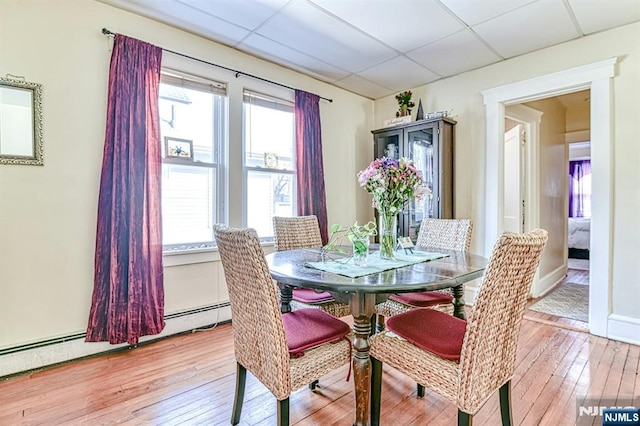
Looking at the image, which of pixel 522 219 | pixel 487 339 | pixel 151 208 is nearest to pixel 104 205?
pixel 151 208

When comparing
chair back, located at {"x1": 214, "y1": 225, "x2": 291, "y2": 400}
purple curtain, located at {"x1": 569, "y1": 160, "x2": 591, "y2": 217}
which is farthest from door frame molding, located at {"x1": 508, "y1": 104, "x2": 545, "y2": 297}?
purple curtain, located at {"x1": 569, "y1": 160, "x2": 591, "y2": 217}

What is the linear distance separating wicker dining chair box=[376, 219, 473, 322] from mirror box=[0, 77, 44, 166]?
2435mm

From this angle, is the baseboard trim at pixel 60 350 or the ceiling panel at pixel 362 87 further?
the ceiling panel at pixel 362 87

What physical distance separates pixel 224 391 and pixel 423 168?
2.92m

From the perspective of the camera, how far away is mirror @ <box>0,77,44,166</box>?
6.64 ft

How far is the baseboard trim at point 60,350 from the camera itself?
2.05 m


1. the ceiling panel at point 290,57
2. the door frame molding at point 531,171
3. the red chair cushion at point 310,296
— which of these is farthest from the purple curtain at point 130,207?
the door frame molding at point 531,171

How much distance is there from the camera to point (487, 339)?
3.96 ft

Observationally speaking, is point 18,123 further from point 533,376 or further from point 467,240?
point 533,376

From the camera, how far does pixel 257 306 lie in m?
1.31

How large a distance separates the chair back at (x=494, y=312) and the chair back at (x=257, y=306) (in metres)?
0.69

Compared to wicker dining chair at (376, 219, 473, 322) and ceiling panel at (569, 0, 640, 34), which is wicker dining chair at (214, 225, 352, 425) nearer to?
wicker dining chair at (376, 219, 473, 322)

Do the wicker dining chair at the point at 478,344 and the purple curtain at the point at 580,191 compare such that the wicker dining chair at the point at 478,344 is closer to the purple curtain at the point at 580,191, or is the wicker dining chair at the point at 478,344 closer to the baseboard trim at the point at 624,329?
the baseboard trim at the point at 624,329

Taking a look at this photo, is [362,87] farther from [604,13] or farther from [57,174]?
[57,174]
